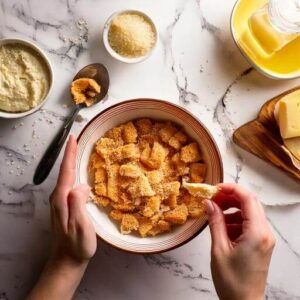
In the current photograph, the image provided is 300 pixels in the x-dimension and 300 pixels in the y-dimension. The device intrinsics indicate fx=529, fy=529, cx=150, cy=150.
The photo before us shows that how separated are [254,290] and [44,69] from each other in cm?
76

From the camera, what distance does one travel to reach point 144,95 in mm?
1438

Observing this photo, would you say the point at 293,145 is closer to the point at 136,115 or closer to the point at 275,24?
the point at 275,24

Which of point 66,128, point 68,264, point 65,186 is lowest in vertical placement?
point 68,264

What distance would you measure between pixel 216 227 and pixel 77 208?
32 cm

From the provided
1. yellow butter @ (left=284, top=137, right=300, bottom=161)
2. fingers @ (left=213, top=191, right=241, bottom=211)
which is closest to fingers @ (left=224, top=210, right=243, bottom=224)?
fingers @ (left=213, top=191, right=241, bottom=211)

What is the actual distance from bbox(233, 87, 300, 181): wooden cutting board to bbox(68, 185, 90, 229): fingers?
18.2 inches

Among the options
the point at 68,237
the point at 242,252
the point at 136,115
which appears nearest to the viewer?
the point at 242,252

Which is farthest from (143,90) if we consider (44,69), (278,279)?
(278,279)

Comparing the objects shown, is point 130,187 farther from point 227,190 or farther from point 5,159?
point 5,159

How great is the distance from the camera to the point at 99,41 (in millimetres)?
1441

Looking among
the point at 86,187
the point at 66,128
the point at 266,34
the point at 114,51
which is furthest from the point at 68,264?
the point at 266,34

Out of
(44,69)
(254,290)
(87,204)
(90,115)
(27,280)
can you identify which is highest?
(44,69)

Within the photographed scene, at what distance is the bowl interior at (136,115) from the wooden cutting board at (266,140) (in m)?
0.16

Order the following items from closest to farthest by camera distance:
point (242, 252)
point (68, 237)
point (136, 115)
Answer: point (242, 252)
point (68, 237)
point (136, 115)
